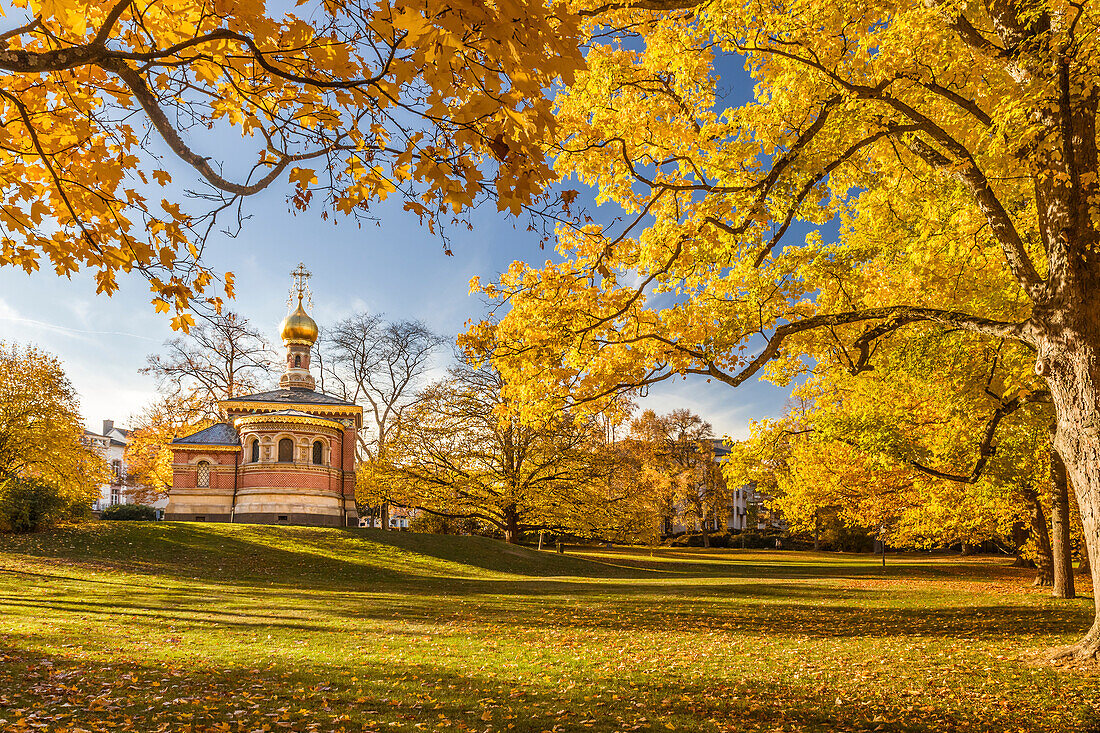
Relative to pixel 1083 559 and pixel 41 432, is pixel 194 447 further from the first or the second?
pixel 1083 559

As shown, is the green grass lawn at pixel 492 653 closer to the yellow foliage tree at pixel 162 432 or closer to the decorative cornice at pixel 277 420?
the decorative cornice at pixel 277 420

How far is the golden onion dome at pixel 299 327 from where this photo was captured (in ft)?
123

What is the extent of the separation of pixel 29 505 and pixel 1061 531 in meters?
30.4

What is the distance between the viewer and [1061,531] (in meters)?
16.6

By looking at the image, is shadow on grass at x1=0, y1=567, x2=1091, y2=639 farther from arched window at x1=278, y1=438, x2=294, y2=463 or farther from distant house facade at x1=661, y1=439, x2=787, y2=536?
distant house facade at x1=661, y1=439, x2=787, y2=536

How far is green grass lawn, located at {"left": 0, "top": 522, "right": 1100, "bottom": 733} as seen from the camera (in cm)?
633

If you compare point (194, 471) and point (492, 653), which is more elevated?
point (194, 471)

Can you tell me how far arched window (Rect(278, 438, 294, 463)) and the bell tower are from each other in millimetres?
5951

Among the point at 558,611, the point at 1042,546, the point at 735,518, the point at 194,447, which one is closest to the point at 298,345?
the point at 194,447

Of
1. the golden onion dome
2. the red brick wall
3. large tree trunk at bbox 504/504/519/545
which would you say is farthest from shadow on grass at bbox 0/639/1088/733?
the golden onion dome

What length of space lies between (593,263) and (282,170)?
21.6ft

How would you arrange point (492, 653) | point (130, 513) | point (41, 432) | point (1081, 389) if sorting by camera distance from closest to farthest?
point (1081, 389) < point (492, 653) < point (41, 432) < point (130, 513)

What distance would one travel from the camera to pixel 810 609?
51.6ft

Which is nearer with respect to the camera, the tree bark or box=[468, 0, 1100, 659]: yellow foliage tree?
box=[468, 0, 1100, 659]: yellow foliage tree
